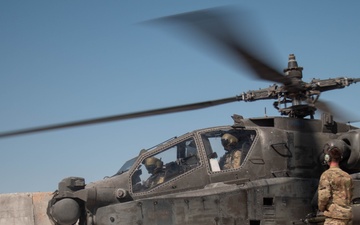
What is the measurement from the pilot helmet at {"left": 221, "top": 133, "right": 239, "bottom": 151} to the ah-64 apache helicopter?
2.6 inches

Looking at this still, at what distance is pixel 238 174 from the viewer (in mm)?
8125

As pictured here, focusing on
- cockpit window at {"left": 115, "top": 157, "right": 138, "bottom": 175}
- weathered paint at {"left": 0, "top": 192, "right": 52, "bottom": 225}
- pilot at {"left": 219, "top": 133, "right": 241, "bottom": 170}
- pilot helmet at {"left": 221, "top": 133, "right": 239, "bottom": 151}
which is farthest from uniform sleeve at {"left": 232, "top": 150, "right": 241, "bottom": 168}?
weathered paint at {"left": 0, "top": 192, "right": 52, "bottom": 225}

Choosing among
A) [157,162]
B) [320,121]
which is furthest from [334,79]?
[157,162]

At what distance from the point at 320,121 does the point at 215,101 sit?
1.91 meters

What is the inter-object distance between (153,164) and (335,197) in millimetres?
2779

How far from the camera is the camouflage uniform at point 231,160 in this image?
324 inches

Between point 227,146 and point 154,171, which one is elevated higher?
point 227,146

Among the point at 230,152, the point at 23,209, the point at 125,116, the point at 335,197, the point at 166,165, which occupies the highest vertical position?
the point at 125,116

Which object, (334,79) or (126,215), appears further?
(334,79)

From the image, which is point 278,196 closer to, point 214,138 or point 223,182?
point 223,182

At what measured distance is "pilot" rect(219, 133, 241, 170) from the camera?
8266 mm

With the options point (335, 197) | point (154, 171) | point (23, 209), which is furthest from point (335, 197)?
point (23, 209)

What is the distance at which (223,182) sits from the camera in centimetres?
805

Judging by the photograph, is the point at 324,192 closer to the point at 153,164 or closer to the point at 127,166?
the point at 153,164
